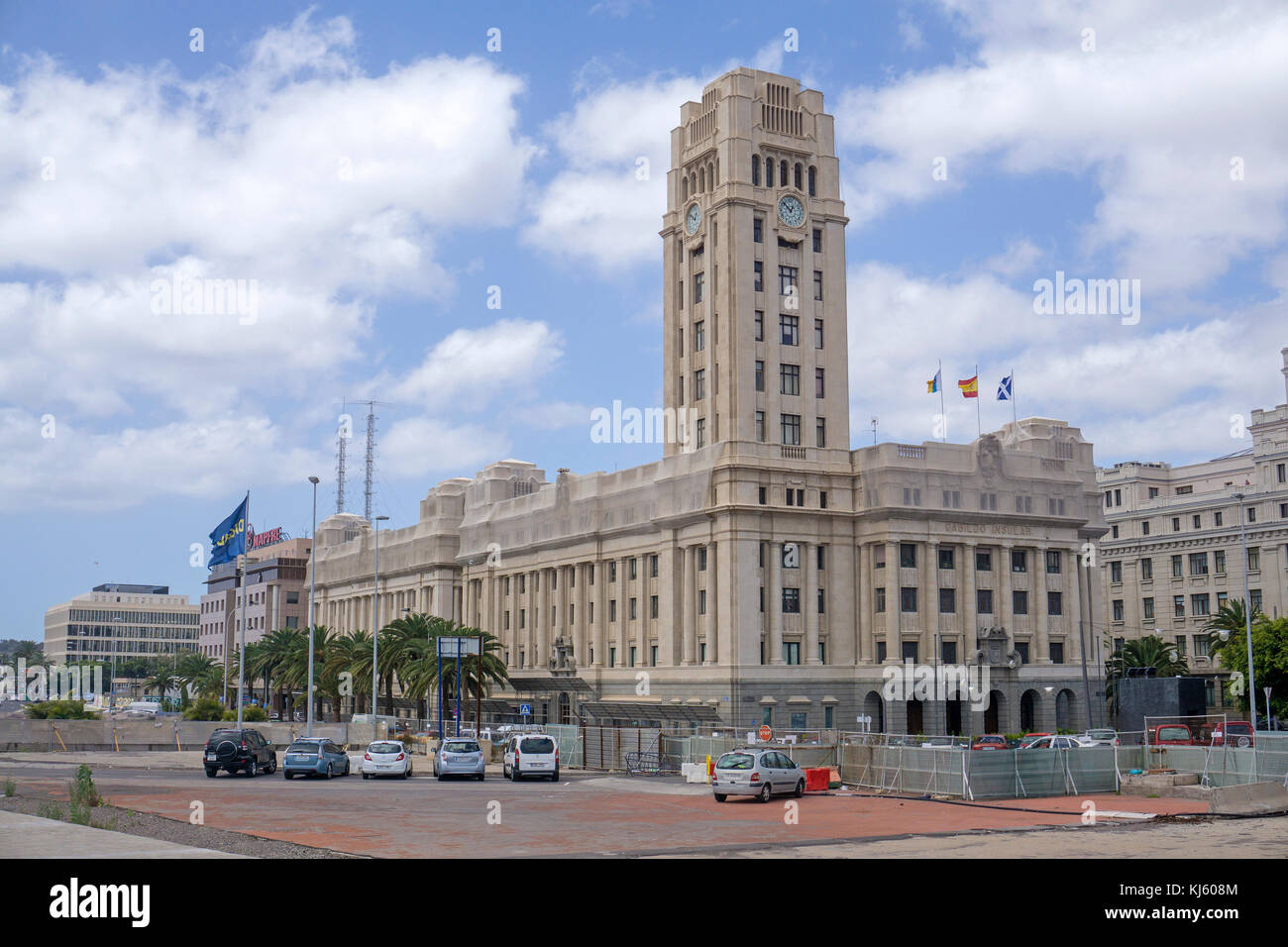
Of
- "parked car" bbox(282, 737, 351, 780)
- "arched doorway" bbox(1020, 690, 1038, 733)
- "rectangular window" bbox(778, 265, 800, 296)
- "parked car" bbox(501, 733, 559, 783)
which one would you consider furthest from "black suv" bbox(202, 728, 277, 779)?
"arched doorway" bbox(1020, 690, 1038, 733)

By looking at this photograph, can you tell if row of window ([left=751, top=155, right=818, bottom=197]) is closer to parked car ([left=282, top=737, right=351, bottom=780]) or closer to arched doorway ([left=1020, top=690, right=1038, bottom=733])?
arched doorway ([left=1020, top=690, right=1038, bottom=733])

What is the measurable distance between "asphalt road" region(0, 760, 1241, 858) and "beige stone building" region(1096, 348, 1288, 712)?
67483 millimetres

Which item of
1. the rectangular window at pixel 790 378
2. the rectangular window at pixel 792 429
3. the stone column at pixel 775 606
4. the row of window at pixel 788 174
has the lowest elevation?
the stone column at pixel 775 606

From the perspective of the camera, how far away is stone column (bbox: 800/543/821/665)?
268 feet

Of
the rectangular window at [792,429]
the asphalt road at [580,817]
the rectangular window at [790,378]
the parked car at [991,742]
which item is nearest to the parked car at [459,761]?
the asphalt road at [580,817]

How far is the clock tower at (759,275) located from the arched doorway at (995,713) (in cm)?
1913

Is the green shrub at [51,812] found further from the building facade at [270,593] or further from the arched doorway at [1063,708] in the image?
the building facade at [270,593]

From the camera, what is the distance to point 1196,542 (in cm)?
10981

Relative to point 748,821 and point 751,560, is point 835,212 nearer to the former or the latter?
point 751,560

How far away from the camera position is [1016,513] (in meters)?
86.7

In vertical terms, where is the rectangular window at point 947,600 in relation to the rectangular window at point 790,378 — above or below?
below

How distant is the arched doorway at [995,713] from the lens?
273ft

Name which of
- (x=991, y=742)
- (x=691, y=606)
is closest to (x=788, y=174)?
(x=691, y=606)
